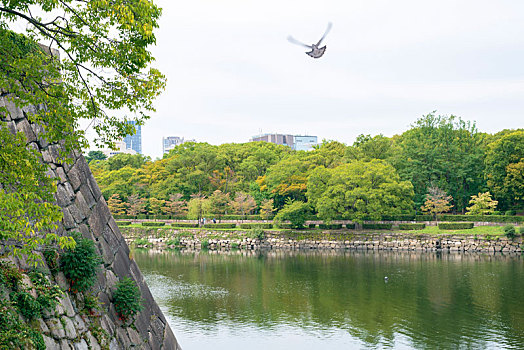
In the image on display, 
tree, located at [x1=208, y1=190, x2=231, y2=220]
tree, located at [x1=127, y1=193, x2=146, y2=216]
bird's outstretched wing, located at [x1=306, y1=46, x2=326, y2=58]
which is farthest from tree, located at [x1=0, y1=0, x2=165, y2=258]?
tree, located at [x1=127, y1=193, x2=146, y2=216]

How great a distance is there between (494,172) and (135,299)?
45.7 metres

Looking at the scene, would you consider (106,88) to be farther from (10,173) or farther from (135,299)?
(135,299)

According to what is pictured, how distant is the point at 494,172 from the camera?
4791 centimetres

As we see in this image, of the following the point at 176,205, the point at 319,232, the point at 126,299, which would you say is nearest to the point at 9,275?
the point at 126,299

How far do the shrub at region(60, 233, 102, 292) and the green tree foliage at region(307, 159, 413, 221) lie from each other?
123 feet

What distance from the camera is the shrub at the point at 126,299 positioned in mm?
9688

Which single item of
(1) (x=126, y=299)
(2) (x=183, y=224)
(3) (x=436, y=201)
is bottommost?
(1) (x=126, y=299)

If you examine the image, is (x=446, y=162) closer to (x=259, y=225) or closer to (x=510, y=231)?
(x=510, y=231)

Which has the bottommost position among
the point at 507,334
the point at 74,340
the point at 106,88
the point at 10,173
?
the point at 507,334

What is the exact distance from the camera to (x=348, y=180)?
46.2 metres

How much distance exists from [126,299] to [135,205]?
51345mm

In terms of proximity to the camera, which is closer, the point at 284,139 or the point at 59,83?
the point at 59,83

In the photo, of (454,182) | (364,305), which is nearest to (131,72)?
(364,305)

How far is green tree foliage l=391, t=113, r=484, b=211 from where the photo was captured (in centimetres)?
5141
